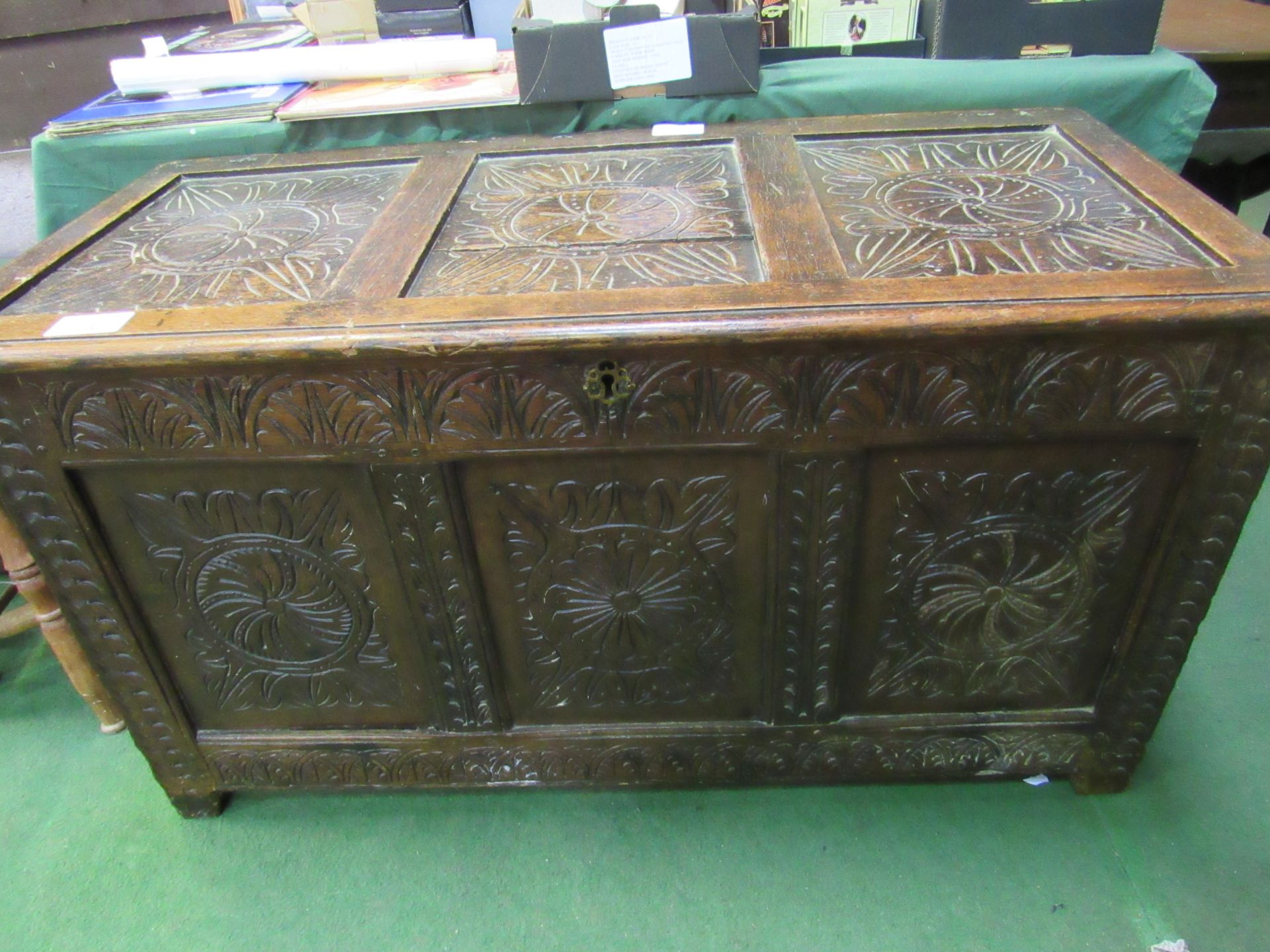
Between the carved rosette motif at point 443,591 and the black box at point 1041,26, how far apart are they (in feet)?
4.14

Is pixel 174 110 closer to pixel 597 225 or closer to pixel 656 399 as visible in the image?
pixel 597 225

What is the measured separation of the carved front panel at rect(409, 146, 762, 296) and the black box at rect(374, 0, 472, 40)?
535 millimetres

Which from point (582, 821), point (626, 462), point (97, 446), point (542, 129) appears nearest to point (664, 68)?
point (542, 129)

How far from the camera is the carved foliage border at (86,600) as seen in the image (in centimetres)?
112

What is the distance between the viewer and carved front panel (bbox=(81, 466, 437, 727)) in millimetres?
1161

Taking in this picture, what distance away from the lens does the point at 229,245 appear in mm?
1265

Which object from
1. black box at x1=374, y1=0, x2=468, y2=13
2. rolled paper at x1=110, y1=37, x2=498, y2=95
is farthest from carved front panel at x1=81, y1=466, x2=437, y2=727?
black box at x1=374, y1=0, x2=468, y2=13

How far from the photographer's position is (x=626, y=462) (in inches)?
44.3

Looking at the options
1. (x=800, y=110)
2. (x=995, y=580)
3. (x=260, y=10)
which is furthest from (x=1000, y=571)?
(x=260, y=10)

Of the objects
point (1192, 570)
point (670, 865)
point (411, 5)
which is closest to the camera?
point (1192, 570)

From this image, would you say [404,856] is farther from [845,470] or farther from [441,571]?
[845,470]

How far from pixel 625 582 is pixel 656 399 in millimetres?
313

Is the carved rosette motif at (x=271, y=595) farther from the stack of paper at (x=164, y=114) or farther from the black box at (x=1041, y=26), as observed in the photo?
the black box at (x=1041, y=26)

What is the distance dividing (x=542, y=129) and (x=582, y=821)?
1240 mm
